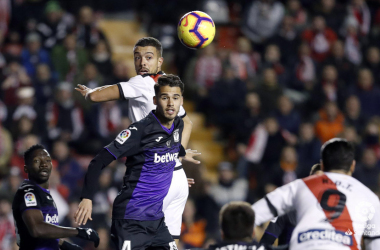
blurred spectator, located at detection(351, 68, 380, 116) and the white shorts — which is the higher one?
blurred spectator, located at detection(351, 68, 380, 116)

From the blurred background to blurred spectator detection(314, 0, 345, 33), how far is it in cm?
3

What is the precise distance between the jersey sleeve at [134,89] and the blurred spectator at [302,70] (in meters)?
8.21

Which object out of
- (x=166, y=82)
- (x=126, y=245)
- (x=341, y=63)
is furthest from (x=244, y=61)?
(x=126, y=245)

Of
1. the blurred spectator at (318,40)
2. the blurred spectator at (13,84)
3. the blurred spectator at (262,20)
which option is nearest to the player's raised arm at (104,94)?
the blurred spectator at (13,84)

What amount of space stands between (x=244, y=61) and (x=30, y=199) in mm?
8629

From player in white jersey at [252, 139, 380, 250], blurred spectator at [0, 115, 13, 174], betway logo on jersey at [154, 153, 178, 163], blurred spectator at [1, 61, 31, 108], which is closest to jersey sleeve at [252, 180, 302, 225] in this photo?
player in white jersey at [252, 139, 380, 250]

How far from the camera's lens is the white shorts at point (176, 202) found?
226 inches

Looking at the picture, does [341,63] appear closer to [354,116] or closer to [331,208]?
[354,116]

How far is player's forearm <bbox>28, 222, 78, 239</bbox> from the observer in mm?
5184

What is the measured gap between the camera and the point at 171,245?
5383mm

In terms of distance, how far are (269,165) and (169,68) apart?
3.56 metres

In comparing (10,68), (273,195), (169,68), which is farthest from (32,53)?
(273,195)

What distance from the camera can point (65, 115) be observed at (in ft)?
37.8

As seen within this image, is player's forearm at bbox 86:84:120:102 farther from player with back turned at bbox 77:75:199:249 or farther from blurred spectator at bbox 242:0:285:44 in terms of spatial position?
blurred spectator at bbox 242:0:285:44
